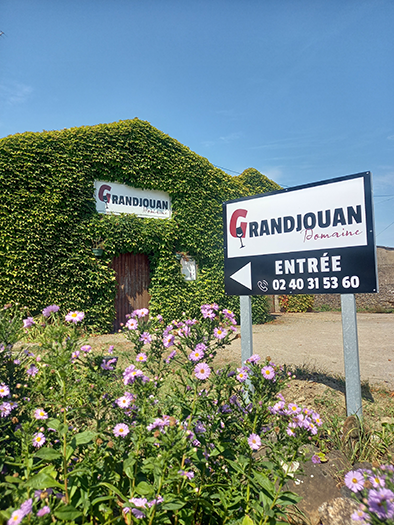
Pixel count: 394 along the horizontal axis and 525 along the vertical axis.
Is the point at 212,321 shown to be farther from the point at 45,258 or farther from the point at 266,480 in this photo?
the point at 45,258

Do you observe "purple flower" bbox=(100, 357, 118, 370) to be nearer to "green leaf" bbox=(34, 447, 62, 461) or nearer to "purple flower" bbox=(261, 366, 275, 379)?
"green leaf" bbox=(34, 447, 62, 461)

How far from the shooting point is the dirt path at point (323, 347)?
16.3 ft

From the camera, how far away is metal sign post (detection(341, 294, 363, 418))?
118 inches

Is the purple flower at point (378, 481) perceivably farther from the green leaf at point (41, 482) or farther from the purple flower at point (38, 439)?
the purple flower at point (38, 439)

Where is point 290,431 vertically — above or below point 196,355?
below

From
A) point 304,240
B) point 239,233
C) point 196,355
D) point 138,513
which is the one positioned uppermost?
point 239,233

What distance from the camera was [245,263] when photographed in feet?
12.6

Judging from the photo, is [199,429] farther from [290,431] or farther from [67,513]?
[67,513]

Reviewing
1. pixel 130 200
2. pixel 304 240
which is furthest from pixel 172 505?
pixel 130 200

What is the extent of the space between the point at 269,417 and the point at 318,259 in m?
1.98

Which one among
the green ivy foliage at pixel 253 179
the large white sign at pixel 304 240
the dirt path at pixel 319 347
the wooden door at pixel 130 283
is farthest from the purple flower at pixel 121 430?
the green ivy foliage at pixel 253 179

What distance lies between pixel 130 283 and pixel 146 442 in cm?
699

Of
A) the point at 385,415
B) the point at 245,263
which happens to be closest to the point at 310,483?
the point at 385,415

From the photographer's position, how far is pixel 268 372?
1676 mm
